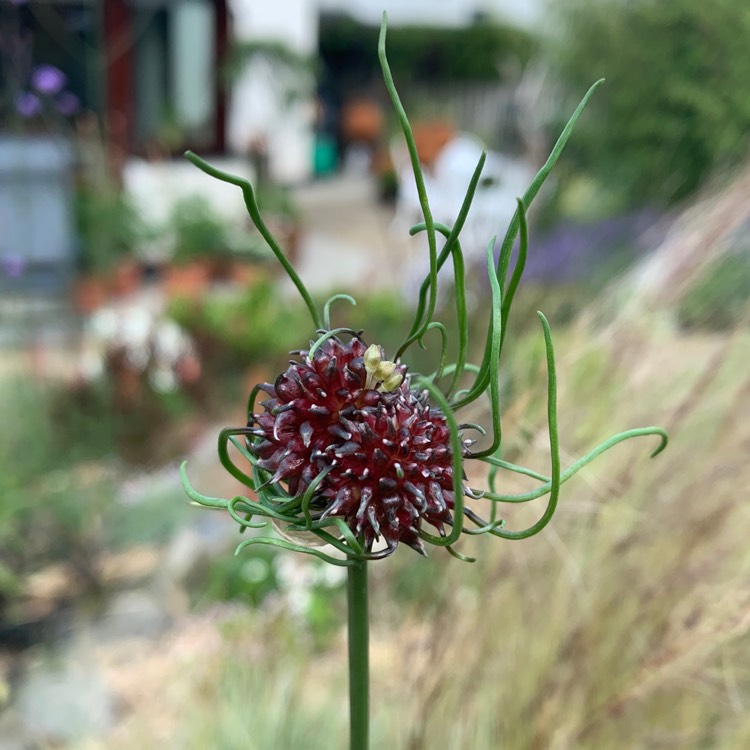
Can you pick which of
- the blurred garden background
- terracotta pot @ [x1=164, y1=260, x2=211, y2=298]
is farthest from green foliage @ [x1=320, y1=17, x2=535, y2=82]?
terracotta pot @ [x1=164, y1=260, x2=211, y2=298]

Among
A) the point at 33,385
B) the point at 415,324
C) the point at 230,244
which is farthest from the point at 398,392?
the point at 230,244

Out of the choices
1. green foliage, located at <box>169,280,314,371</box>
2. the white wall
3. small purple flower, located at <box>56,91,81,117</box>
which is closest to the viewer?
green foliage, located at <box>169,280,314,371</box>

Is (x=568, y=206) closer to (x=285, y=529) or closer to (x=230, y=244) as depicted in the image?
(x=230, y=244)

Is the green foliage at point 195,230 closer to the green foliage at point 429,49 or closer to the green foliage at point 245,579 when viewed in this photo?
the green foliage at point 245,579

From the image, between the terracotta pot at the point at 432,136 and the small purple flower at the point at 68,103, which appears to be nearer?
the small purple flower at the point at 68,103

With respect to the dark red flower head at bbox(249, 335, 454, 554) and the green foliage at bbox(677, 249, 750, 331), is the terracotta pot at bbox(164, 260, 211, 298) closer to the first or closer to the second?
the green foliage at bbox(677, 249, 750, 331)

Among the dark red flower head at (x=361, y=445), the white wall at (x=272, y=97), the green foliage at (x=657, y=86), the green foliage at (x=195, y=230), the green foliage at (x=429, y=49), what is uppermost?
the green foliage at (x=429, y=49)

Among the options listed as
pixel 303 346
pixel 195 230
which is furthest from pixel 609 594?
pixel 195 230

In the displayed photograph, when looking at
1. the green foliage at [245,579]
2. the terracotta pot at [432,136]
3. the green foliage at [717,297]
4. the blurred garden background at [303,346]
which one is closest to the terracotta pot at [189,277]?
the blurred garden background at [303,346]
